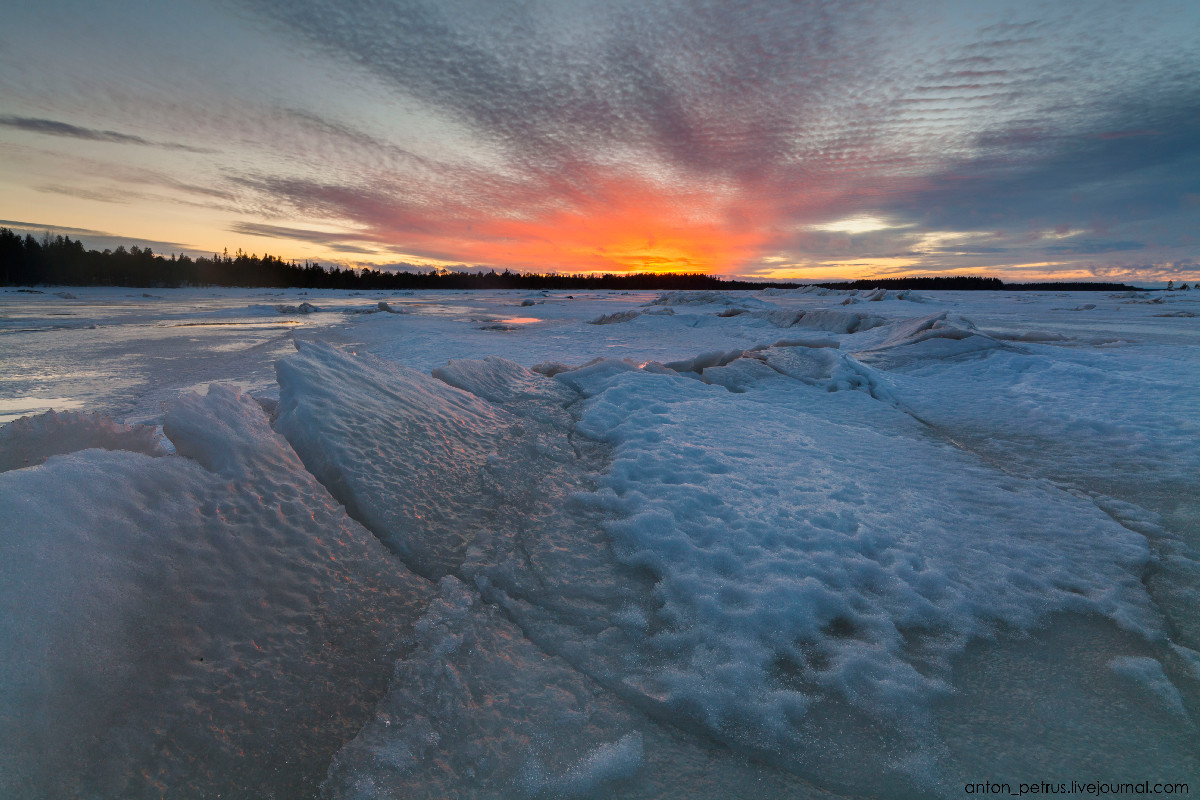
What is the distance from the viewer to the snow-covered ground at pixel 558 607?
143 centimetres

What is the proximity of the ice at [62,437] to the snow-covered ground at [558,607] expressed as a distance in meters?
0.01

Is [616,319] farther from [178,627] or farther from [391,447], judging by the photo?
[178,627]

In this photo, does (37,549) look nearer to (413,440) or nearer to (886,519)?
(413,440)

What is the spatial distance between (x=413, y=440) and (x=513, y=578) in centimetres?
133

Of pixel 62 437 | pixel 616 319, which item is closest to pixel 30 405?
pixel 62 437

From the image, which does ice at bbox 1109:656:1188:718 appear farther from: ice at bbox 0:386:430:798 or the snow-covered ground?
ice at bbox 0:386:430:798

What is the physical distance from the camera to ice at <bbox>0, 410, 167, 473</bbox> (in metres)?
2.18

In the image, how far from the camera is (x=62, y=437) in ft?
7.45

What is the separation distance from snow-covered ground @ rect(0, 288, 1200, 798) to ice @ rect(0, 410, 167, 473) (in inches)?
0.6

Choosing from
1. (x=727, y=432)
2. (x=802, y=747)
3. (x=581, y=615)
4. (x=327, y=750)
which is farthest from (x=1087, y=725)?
(x=727, y=432)

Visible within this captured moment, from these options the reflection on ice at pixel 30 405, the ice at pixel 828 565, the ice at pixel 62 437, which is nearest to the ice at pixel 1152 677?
the ice at pixel 828 565

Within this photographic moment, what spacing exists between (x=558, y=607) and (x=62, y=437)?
2.42m

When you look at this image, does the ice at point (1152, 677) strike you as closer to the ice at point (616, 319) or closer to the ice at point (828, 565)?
the ice at point (828, 565)

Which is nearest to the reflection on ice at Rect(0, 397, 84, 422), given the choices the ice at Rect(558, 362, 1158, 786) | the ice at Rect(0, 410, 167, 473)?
the ice at Rect(0, 410, 167, 473)
